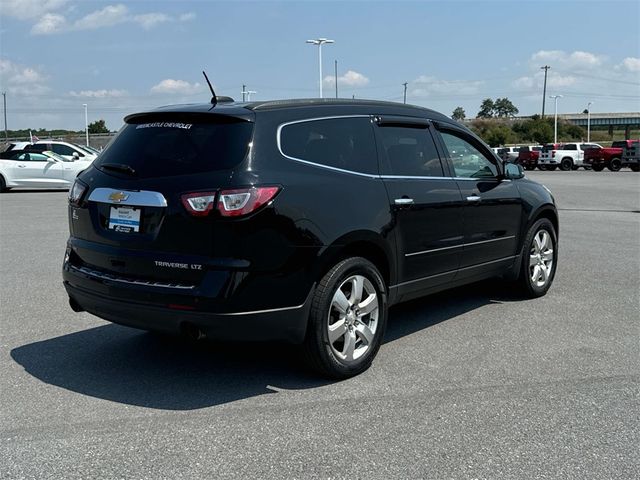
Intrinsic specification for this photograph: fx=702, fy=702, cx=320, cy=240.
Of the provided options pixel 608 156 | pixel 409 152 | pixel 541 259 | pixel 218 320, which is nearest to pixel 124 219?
pixel 218 320

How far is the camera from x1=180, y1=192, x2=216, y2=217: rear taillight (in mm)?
4078

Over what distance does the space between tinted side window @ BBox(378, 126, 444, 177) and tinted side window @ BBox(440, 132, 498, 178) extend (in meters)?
0.27

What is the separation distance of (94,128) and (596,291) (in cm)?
12621

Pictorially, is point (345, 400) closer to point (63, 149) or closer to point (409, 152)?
point (409, 152)

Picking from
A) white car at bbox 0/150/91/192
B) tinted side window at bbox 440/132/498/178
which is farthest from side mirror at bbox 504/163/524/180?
white car at bbox 0/150/91/192

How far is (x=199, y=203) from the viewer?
4.10 m

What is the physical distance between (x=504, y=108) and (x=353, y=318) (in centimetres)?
15935

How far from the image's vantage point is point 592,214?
1586 cm

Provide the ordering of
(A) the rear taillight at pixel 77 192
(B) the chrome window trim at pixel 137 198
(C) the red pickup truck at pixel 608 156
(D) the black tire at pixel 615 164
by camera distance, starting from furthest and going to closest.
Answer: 1. (D) the black tire at pixel 615 164
2. (C) the red pickup truck at pixel 608 156
3. (A) the rear taillight at pixel 77 192
4. (B) the chrome window trim at pixel 137 198

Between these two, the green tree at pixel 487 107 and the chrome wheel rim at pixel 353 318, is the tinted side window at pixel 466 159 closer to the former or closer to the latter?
the chrome wheel rim at pixel 353 318

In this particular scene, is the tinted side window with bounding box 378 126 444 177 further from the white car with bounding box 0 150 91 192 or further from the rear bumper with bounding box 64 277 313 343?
the white car with bounding box 0 150 91 192

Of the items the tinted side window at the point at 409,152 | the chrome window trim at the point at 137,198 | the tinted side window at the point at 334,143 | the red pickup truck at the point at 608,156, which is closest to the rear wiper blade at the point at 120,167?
the chrome window trim at the point at 137,198

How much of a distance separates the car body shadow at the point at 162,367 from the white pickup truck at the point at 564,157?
44923mm

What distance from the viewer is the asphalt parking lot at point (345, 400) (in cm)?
344
